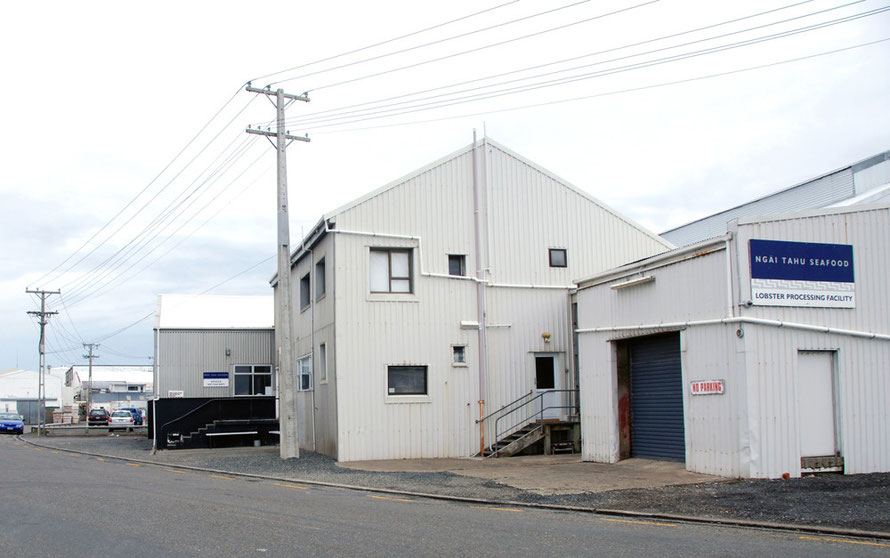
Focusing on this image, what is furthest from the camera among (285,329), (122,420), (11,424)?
(11,424)

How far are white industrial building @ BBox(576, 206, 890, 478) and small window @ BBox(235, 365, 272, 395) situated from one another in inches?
1010

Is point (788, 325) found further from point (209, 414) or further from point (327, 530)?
point (209, 414)

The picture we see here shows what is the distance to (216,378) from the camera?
3800cm

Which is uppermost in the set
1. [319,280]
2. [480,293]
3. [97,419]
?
[319,280]

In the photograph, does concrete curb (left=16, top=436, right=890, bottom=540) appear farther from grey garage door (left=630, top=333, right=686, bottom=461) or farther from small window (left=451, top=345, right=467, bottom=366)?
small window (left=451, top=345, right=467, bottom=366)

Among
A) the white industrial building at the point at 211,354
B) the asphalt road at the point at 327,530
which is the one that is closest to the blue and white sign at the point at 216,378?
the white industrial building at the point at 211,354

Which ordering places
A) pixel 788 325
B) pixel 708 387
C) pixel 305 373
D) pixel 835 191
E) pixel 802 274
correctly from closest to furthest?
pixel 788 325, pixel 802 274, pixel 708 387, pixel 305 373, pixel 835 191

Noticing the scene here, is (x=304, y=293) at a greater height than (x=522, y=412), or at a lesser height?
greater

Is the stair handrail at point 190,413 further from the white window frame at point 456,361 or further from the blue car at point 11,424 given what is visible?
the blue car at point 11,424

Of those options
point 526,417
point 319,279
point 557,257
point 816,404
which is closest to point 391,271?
point 319,279

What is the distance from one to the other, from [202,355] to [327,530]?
1169 inches

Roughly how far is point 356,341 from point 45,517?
11.1 metres

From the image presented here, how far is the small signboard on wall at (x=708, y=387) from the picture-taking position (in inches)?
603

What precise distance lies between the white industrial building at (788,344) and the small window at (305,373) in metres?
12.9
